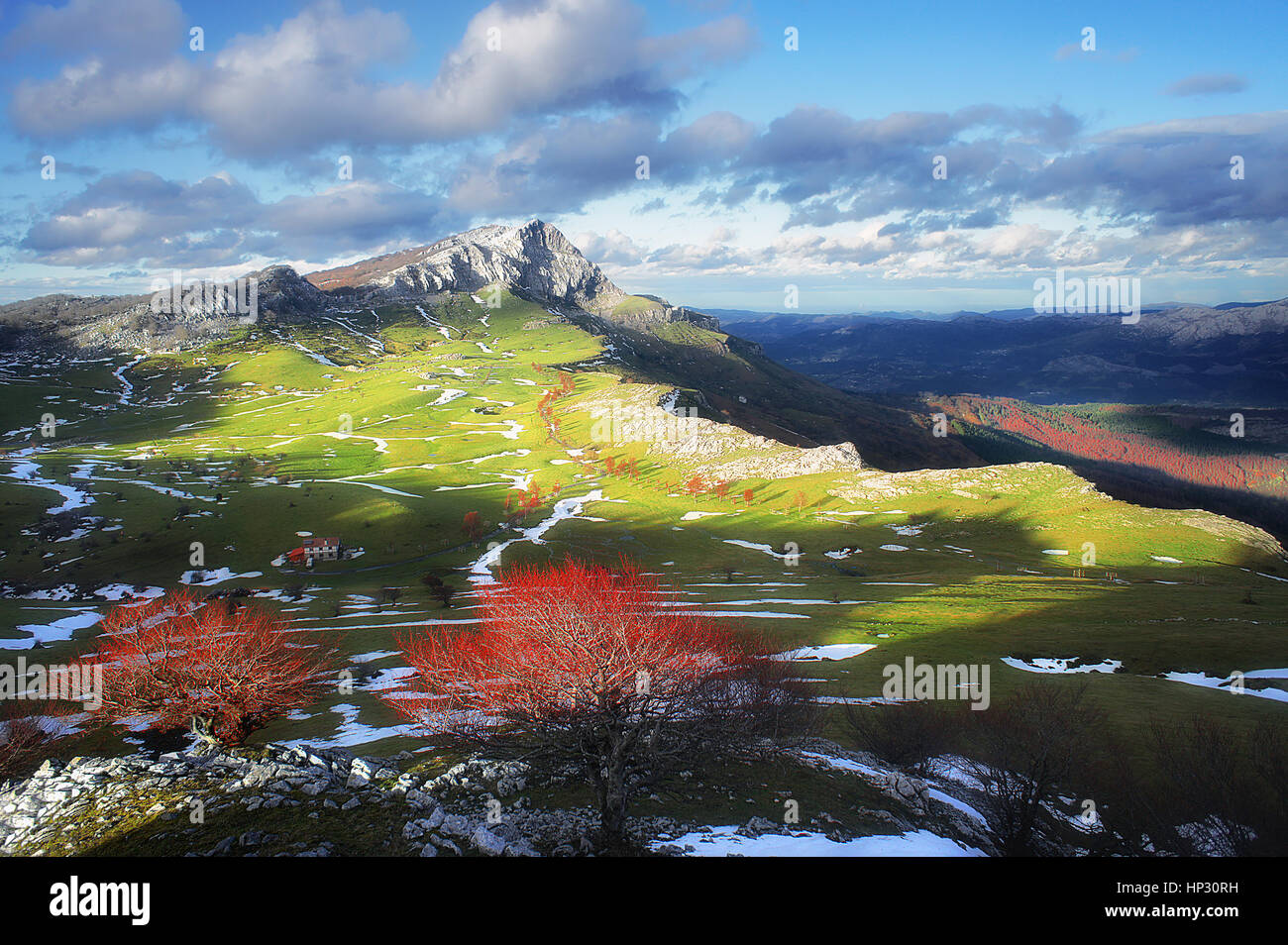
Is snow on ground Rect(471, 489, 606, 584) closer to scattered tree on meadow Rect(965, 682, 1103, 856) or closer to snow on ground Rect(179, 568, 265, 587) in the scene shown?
snow on ground Rect(179, 568, 265, 587)

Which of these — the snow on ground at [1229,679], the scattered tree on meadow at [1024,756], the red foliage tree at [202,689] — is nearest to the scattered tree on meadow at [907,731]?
the scattered tree on meadow at [1024,756]

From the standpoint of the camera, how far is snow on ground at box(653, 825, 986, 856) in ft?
68.5

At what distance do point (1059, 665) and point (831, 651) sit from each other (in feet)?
67.7

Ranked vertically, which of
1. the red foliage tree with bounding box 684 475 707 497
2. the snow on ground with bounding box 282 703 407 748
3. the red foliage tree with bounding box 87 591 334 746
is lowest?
the snow on ground with bounding box 282 703 407 748

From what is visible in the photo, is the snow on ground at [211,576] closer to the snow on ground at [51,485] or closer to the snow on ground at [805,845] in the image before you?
the snow on ground at [51,485]

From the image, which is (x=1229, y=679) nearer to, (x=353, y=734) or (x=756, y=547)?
A: (x=353, y=734)

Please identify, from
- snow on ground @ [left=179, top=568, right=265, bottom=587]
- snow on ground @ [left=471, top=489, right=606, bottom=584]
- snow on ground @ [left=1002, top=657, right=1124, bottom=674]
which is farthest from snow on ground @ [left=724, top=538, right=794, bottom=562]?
snow on ground @ [left=179, top=568, right=265, bottom=587]

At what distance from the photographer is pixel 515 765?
27.2m

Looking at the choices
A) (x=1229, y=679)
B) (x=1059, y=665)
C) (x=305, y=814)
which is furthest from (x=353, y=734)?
(x=1229, y=679)

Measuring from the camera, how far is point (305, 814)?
20.1m

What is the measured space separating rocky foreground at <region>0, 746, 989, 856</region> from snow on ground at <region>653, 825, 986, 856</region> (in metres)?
0.48
